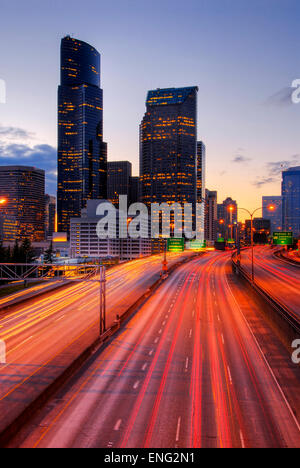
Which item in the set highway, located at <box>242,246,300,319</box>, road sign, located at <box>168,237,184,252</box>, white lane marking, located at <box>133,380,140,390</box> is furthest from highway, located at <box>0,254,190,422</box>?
highway, located at <box>242,246,300,319</box>

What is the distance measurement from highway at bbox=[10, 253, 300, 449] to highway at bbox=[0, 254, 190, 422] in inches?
90.9

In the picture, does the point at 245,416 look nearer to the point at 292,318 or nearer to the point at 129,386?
the point at 129,386

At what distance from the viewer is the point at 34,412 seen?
595 inches

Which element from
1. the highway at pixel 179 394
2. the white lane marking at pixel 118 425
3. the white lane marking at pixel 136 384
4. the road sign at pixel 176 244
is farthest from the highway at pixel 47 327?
the road sign at pixel 176 244

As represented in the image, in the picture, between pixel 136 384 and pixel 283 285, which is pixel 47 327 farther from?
pixel 283 285

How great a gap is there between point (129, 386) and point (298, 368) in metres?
11.3

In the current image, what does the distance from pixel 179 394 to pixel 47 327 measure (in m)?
16.7

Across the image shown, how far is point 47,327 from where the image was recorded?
96.3 feet

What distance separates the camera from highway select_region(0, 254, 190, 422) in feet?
60.2

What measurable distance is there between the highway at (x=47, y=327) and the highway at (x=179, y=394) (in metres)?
2.31

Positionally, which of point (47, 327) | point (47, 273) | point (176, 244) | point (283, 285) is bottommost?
point (47, 327)

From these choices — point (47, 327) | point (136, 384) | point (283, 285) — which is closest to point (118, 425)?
point (136, 384)

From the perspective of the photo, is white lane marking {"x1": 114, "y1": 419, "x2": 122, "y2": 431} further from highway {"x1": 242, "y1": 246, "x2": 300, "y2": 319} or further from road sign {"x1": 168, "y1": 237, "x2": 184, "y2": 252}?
road sign {"x1": 168, "y1": 237, "x2": 184, "y2": 252}

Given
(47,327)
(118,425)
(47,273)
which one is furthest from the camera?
(47,273)
